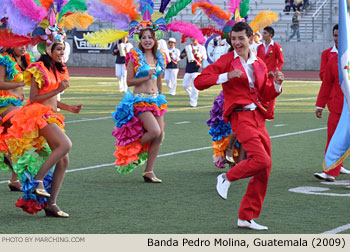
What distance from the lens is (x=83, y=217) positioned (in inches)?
289

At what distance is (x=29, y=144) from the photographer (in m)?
7.32

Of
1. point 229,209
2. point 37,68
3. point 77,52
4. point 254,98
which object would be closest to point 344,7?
point 254,98

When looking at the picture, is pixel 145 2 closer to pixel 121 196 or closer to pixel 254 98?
pixel 121 196

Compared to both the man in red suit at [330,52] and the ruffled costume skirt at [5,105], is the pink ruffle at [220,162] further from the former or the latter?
the ruffled costume skirt at [5,105]

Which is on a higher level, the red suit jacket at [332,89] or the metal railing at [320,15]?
the red suit jacket at [332,89]

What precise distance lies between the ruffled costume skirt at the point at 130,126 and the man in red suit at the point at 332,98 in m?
2.06

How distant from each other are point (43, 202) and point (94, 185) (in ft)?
Answer: 6.21

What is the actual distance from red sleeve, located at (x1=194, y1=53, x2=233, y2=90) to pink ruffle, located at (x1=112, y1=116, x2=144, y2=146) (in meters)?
2.69

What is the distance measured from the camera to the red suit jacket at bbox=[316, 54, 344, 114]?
9.60 meters

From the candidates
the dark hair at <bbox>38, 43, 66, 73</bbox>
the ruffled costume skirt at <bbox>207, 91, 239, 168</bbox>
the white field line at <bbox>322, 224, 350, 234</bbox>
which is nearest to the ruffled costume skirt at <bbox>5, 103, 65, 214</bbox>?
the dark hair at <bbox>38, 43, 66, 73</bbox>

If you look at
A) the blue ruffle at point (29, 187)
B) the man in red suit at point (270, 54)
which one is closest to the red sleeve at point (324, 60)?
the man in red suit at point (270, 54)

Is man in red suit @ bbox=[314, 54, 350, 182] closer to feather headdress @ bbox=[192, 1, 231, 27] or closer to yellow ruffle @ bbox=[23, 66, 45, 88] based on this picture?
feather headdress @ bbox=[192, 1, 231, 27]

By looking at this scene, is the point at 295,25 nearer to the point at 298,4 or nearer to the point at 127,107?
the point at 298,4

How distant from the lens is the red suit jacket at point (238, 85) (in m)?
6.91
